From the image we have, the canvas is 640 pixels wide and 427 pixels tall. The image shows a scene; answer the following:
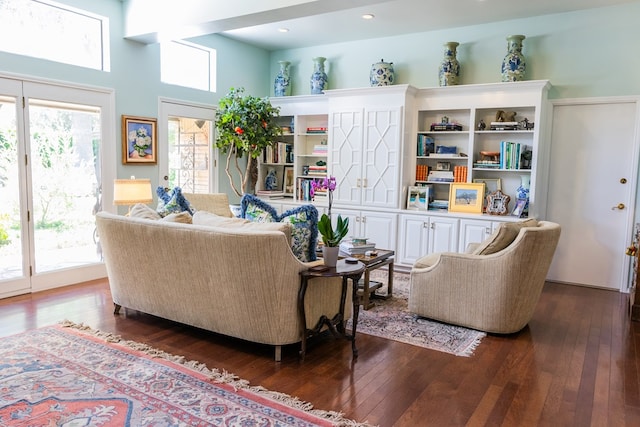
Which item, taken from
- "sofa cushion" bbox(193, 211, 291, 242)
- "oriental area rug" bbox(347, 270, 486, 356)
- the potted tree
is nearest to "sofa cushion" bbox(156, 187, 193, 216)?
"sofa cushion" bbox(193, 211, 291, 242)

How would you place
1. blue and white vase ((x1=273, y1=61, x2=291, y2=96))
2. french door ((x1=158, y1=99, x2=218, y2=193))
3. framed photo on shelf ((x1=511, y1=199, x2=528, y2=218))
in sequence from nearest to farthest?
framed photo on shelf ((x1=511, y1=199, x2=528, y2=218)) → french door ((x1=158, y1=99, x2=218, y2=193)) → blue and white vase ((x1=273, y1=61, x2=291, y2=96))

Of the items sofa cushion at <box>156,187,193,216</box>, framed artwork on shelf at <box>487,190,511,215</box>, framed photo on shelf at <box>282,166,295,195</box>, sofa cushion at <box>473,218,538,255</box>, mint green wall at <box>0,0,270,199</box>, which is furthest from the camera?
framed photo on shelf at <box>282,166,295,195</box>

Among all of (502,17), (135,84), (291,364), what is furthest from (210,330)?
(502,17)

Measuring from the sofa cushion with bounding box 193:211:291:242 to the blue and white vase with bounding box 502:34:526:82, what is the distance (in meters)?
3.51

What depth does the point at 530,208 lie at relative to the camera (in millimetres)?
4965

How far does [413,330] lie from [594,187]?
9.70ft

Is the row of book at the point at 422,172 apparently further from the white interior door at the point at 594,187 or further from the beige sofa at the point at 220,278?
the beige sofa at the point at 220,278

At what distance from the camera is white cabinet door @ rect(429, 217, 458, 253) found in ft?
17.2

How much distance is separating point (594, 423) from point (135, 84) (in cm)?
509

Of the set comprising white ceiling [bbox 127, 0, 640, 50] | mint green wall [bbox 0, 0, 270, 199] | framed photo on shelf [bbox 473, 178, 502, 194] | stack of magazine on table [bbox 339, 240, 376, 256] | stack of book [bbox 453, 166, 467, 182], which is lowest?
stack of magazine on table [bbox 339, 240, 376, 256]

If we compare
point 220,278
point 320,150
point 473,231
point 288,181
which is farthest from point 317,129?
point 220,278

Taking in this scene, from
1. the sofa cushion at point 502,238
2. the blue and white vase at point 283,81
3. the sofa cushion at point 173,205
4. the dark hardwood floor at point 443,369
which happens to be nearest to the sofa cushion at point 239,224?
the sofa cushion at point 173,205

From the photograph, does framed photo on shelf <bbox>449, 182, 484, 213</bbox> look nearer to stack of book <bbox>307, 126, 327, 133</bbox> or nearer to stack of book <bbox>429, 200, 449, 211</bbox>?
stack of book <bbox>429, 200, 449, 211</bbox>

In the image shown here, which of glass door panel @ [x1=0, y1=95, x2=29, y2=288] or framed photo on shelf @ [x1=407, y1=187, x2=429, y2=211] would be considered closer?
glass door panel @ [x1=0, y1=95, x2=29, y2=288]
